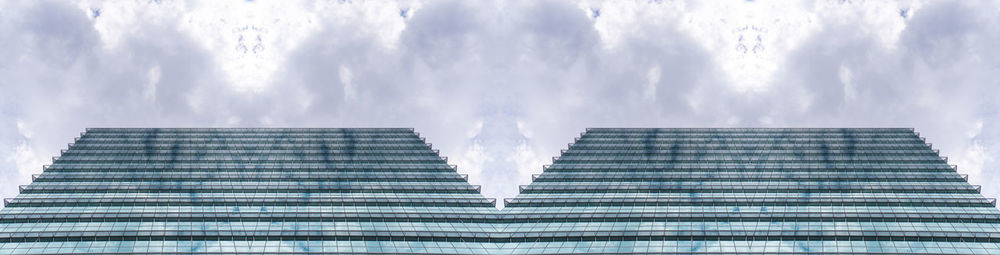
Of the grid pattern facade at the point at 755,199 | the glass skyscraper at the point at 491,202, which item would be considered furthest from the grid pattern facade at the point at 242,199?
the grid pattern facade at the point at 755,199

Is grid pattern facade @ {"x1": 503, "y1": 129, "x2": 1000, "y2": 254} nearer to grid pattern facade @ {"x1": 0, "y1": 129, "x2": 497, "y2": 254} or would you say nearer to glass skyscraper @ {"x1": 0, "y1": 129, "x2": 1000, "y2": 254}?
glass skyscraper @ {"x1": 0, "y1": 129, "x2": 1000, "y2": 254}

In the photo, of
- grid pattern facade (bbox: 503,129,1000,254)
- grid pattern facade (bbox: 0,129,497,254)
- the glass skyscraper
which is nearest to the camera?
grid pattern facade (bbox: 0,129,497,254)

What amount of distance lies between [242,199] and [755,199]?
207ft

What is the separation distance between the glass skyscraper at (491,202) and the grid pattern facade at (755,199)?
270mm

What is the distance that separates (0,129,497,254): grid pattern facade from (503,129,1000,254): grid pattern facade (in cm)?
1181

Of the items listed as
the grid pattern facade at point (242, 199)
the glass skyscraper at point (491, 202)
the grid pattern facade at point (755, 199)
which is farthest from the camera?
the grid pattern facade at point (755, 199)

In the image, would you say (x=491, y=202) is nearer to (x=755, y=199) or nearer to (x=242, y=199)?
(x=242, y=199)

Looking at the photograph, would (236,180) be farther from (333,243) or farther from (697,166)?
(697,166)

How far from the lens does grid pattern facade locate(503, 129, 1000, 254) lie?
7569cm

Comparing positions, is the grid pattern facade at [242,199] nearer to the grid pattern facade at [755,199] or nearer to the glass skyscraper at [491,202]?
the glass skyscraper at [491,202]

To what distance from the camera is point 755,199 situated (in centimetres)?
8688

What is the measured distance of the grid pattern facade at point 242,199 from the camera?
7481 cm

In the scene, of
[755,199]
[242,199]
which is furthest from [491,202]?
[755,199]

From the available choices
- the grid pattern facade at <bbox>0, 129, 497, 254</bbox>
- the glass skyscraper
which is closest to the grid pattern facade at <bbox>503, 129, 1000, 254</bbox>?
the glass skyscraper
